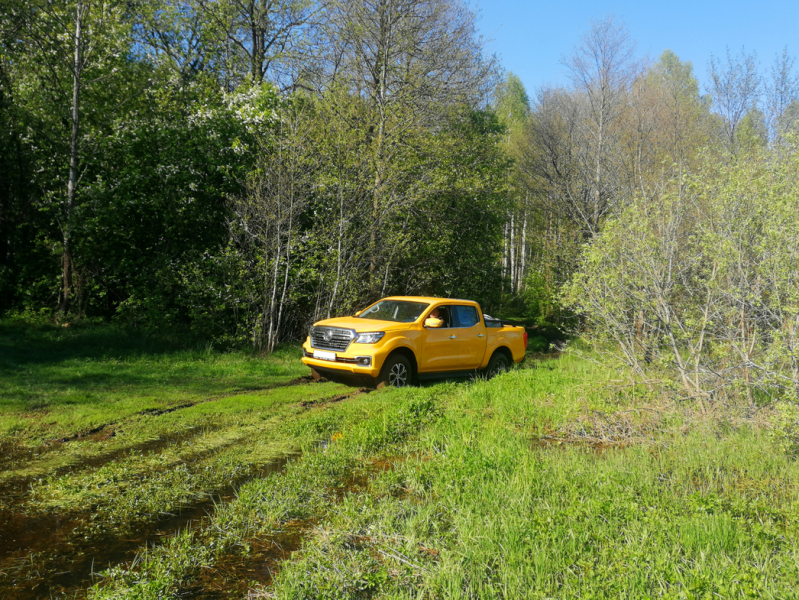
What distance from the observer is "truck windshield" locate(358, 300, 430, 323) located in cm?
1069

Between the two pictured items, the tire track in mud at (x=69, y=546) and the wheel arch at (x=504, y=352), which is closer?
the tire track in mud at (x=69, y=546)

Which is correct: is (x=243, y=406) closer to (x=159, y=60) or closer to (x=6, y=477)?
(x=6, y=477)

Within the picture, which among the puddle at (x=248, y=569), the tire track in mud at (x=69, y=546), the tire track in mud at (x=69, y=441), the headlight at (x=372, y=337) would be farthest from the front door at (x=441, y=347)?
the puddle at (x=248, y=569)

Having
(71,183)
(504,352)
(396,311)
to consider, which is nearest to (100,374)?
(396,311)

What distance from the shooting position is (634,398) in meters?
7.77

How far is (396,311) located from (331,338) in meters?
1.51

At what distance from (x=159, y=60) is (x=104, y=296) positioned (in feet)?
32.0

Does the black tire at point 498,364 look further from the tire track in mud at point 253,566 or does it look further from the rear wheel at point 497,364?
the tire track in mud at point 253,566

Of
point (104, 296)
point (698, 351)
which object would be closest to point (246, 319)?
point (104, 296)

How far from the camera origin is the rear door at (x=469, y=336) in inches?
442

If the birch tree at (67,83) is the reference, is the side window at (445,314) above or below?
below

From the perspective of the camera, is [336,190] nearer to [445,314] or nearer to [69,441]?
[445,314]

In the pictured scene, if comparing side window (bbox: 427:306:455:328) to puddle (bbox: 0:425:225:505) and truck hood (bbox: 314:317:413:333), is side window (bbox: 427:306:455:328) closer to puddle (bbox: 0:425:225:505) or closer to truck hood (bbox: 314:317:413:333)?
truck hood (bbox: 314:317:413:333)

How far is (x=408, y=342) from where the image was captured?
10.1 meters
